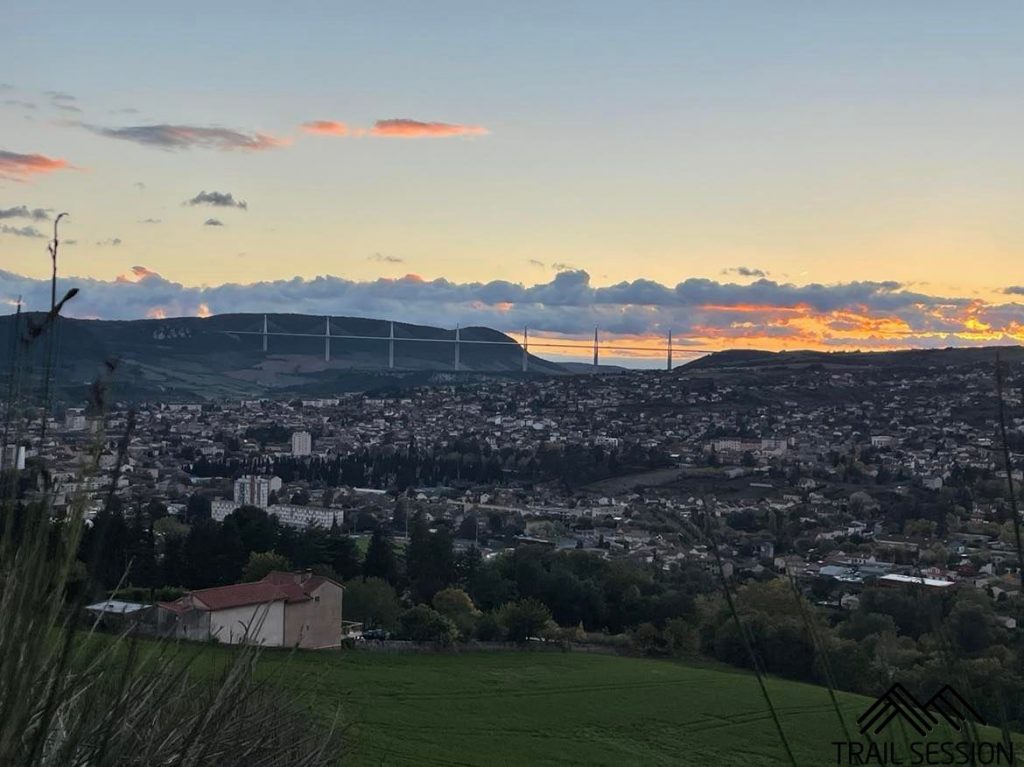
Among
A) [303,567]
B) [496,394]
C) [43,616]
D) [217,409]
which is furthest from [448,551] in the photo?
[496,394]

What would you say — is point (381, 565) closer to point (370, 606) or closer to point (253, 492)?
point (370, 606)

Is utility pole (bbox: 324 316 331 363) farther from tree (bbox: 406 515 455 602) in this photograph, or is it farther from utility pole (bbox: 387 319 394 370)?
tree (bbox: 406 515 455 602)

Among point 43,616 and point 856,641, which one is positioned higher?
point 43,616

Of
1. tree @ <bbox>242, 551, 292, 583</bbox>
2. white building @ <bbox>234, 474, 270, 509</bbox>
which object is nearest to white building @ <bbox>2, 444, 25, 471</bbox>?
tree @ <bbox>242, 551, 292, 583</bbox>

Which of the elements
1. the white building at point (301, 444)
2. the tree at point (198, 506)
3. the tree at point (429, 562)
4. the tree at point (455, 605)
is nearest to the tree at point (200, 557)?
the tree at point (429, 562)

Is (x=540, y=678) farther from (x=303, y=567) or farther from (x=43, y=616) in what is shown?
(x=43, y=616)
